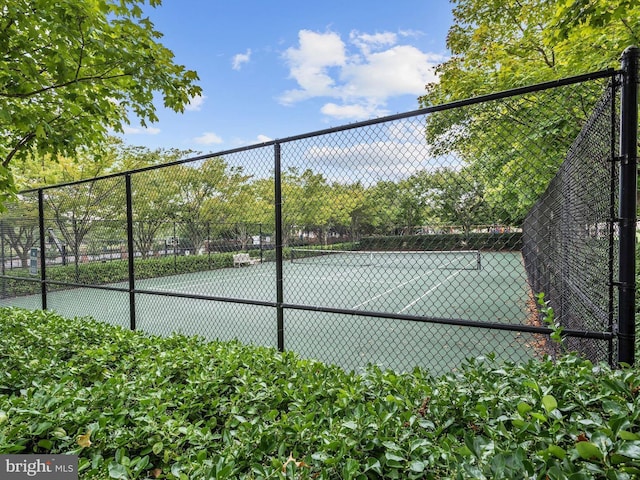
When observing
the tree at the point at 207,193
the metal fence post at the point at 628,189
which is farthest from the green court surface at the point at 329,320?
the metal fence post at the point at 628,189

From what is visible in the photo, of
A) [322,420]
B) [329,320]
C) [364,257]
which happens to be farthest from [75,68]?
[329,320]

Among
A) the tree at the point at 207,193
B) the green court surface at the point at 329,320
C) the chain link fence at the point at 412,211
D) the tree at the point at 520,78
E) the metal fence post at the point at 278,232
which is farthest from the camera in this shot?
the green court surface at the point at 329,320

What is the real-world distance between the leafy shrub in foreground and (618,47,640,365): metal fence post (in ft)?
1.54

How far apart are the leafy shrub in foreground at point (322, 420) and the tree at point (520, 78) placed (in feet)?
4.82

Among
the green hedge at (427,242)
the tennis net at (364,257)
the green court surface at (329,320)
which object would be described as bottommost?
the green court surface at (329,320)

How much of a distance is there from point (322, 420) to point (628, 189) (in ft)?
5.30

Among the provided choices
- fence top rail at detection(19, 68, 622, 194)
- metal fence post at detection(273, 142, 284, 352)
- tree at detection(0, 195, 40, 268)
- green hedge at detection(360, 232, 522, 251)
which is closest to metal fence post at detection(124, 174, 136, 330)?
fence top rail at detection(19, 68, 622, 194)

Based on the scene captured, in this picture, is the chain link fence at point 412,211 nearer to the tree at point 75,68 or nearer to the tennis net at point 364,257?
the tennis net at point 364,257

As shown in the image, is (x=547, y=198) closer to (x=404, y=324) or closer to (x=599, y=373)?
(x=404, y=324)

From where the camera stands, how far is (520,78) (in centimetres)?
542

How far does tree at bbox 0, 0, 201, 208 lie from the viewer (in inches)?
101

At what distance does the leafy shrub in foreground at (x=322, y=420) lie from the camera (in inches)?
34.6

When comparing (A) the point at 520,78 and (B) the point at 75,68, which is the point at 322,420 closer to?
(B) the point at 75,68

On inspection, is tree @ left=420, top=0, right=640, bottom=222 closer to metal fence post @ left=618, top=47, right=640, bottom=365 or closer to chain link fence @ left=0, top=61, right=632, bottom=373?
chain link fence @ left=0, top=61, right=632, bottom=373
